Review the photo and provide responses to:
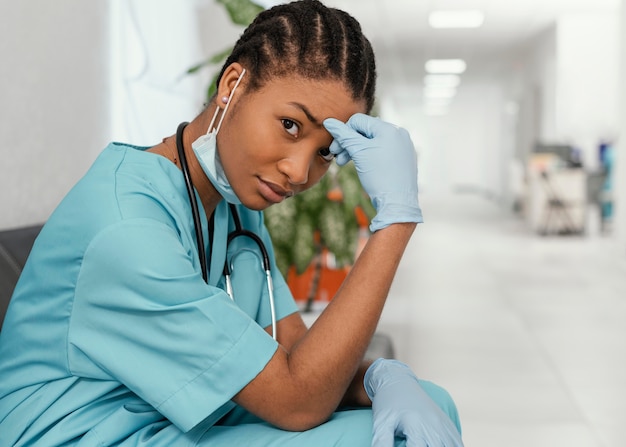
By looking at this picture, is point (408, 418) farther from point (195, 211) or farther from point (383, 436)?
point (195, 211)

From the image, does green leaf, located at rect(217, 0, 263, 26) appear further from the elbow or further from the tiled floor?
the elbow

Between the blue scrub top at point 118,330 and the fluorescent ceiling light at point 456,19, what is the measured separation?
25.5 ft

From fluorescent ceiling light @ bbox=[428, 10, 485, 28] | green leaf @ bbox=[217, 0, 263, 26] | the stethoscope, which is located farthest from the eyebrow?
fluorescent ceiling light @ bbox=[428, 10, 485, 28]

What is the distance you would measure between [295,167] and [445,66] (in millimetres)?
12628

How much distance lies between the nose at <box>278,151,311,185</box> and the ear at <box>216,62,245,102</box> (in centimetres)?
13

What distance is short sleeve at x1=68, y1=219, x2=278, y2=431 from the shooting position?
93 cm

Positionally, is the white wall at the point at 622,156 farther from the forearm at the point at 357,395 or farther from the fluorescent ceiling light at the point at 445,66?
the fluorescent ceiling light at the point at 445,66

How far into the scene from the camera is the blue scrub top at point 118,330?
931 millimetres

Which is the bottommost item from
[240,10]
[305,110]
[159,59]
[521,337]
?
[521,337]

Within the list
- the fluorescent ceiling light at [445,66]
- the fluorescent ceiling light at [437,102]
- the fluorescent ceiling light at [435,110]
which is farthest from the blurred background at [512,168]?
the fluorescent ceiling light at [435,110]

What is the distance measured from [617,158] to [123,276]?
5943mm

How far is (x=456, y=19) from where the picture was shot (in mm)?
8680

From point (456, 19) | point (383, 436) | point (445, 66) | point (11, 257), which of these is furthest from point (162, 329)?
point (445, 66)

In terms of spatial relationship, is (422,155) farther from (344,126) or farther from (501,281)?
(344,126)
